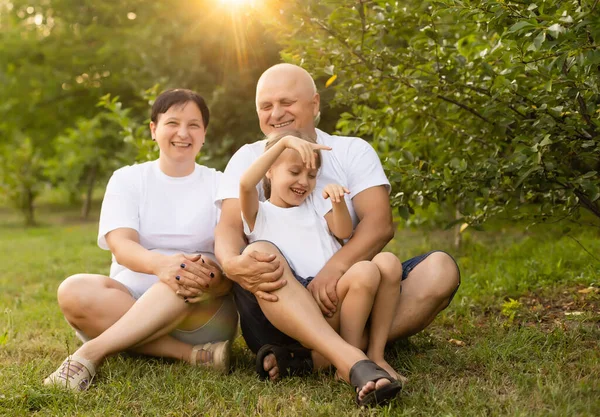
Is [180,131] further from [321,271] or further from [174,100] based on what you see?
[321,271]

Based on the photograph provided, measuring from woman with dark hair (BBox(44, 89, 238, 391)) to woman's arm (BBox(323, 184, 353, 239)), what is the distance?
0.54 m

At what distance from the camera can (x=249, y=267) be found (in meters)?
2.53

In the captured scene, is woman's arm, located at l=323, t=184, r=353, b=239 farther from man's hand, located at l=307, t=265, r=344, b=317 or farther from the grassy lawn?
the grassy lawn

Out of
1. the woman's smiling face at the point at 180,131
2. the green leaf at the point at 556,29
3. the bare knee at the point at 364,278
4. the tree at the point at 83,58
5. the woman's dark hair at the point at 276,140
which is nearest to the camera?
the green leaf at the point at 556,29

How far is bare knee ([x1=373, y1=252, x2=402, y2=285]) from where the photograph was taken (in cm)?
258

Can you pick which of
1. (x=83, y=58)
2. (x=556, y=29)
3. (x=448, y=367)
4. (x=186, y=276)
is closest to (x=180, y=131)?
(x=186, y=276)

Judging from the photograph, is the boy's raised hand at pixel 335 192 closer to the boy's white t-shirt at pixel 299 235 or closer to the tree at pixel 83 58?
the boy's white t-shirt at pixel 299 235

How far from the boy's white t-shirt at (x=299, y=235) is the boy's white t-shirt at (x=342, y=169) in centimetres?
14

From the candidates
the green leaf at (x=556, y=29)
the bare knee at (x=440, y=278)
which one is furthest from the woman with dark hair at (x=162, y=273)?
the green leaf at (x=556, y=29)

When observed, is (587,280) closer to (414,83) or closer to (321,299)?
(414,83)

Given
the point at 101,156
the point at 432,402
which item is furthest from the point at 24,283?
the point at 101,156

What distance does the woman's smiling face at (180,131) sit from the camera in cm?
312

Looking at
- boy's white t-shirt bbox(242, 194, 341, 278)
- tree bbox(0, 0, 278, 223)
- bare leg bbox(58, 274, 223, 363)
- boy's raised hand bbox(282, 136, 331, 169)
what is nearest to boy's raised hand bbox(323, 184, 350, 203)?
boy's raised hand bbox(282, 136, 331, 169)

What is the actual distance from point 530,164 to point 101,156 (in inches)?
465
